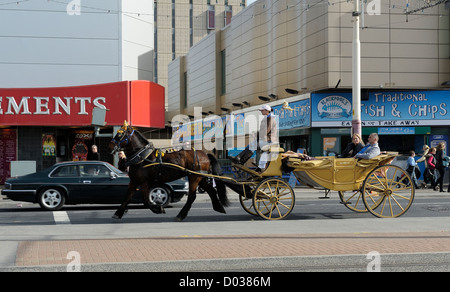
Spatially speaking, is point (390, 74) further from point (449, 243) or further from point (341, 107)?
point (449, 243)

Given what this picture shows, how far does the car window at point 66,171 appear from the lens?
15.3 m

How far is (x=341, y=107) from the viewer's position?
92.9ft

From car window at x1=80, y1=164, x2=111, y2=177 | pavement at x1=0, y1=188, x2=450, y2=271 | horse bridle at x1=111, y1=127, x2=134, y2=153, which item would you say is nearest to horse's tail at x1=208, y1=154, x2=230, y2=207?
pavement at x1=0, y1=188, x2=450, y2=271

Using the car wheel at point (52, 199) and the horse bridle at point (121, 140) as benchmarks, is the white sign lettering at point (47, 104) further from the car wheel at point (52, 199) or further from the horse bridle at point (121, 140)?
the horse bridle at point (121, 140)

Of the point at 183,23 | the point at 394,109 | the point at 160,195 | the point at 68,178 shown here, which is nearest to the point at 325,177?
the point at 160,195

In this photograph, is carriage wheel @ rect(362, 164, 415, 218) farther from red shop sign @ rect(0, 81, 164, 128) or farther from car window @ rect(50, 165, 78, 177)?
red shop sign @ rect(0, 81, 164, 128)

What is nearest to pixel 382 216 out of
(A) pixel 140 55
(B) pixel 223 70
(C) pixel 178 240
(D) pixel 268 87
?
(C) pixel 178 240

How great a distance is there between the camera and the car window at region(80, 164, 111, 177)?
15414mm

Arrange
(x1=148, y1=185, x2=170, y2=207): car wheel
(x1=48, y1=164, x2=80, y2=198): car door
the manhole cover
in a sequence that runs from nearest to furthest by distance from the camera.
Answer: the manhole cover
(x1=48, y1=164, x2=80, y2=198): car door
(x1=148, y1=185, x2=170, y2=207): car wheel

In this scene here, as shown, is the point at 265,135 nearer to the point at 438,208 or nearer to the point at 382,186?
the point at 382,186

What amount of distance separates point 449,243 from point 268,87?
27822 mm

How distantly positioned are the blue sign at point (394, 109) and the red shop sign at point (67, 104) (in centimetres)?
1042

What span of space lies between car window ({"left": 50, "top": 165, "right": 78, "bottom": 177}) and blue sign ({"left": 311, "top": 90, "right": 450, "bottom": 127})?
15952 mm
